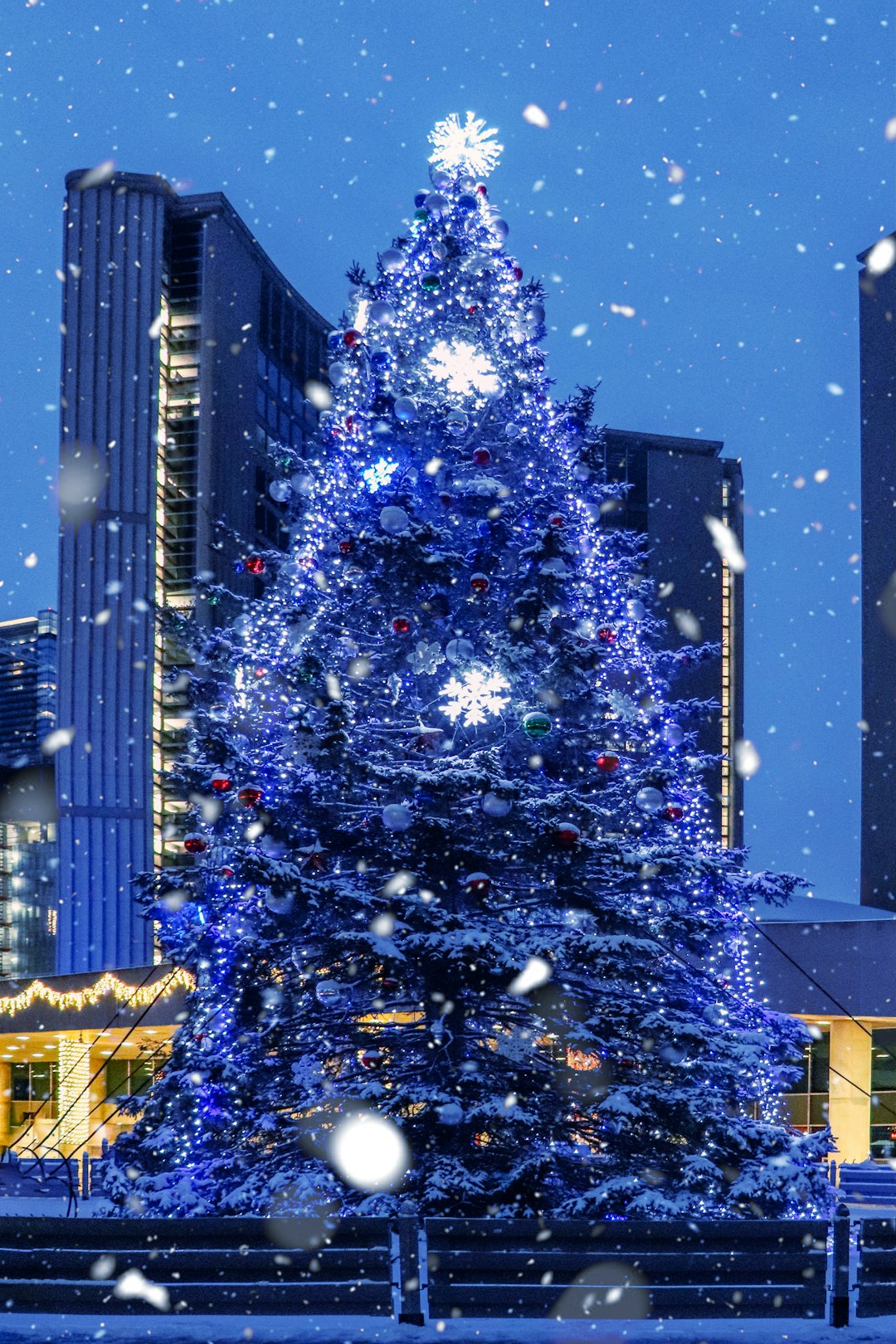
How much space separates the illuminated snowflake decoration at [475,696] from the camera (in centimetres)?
1153

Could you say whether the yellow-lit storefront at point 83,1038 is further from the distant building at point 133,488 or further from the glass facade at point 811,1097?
the glass facade at point 811,1097

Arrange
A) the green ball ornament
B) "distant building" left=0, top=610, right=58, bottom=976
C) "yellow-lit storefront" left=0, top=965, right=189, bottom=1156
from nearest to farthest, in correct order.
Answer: the green ball ornament < "yellow-lit storefront" left=0, top=965, right=189, bottom=1156 < "distant building" left=0, top=610, right=58, bottom=976

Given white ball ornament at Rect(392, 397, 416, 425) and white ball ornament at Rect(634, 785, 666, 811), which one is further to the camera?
white ball ornament at Rect(392, 397, 416, 425)

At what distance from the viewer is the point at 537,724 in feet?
35.0

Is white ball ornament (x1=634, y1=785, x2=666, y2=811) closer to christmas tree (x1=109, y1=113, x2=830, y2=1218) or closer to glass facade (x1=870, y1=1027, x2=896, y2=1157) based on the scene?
christmas tree (x1=109, y1=113, x2=830, y2=1218)

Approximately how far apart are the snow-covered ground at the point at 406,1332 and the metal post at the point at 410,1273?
75 mm

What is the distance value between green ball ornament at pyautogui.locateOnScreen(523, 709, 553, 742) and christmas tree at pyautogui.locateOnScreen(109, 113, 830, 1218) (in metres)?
0.03

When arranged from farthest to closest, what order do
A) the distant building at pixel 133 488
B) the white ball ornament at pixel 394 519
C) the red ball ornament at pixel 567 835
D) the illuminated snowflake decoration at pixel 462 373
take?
1. the distant building at pixel 133 488
2. the illuminated snowflake decoration at pixel 462 373
3. the white ball ornament at pixel 394 519
4. the red ball ornament at pixel 567 835

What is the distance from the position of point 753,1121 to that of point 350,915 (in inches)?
149

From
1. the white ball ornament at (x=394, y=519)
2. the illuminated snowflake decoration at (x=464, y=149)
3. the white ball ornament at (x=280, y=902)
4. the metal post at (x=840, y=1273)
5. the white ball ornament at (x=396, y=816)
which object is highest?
the illuminated snowflake decoration at (x=464, y=149)

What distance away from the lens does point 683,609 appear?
187 feet

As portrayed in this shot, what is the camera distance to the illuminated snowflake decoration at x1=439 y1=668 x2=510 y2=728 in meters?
11.5

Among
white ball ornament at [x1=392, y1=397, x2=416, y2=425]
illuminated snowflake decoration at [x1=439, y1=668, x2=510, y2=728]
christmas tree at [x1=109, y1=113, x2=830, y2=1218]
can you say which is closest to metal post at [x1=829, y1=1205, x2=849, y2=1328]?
christmas tree at [x1=109, y1=113, x2=830, y2=1218]

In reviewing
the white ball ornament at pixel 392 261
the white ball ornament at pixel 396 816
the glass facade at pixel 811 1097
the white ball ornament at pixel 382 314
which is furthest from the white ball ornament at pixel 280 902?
the glass facade at pixel 811 1097
